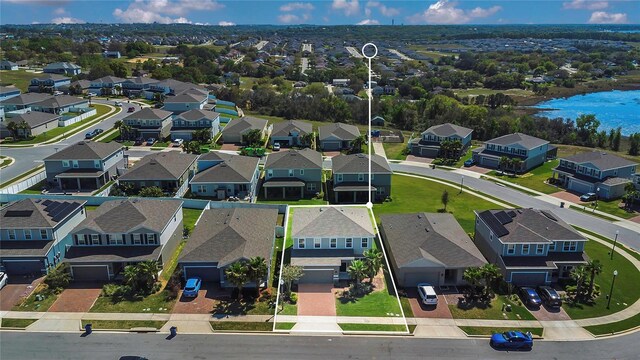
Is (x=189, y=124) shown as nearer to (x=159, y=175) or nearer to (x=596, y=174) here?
(x=159, y=175)

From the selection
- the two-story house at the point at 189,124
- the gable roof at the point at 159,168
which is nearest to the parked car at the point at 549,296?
the gable roof at the point at 159,168

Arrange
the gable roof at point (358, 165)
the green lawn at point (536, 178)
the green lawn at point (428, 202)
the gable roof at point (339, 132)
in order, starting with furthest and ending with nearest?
1. the gable roof at point (339, 132)
2. the green lawn at point (536, 178)
3. the gable roof at point (358, 165)
4. the green lawn at point (428, 202)

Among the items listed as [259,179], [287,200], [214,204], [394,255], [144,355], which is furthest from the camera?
[259,179]

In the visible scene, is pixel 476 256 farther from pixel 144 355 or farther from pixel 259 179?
pixel 259 179

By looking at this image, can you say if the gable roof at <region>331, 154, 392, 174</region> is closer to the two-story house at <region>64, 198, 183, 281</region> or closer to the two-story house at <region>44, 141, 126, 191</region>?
the two-story house at <region>64, 198, 183, 281</region>

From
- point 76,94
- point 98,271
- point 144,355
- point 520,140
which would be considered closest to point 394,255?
point 144,355

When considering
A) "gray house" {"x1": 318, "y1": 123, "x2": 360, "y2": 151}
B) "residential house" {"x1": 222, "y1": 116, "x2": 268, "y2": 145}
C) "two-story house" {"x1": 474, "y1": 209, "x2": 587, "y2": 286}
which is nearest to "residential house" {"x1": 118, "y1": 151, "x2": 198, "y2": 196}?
"residential house" {"x1": 222, "y1": 116, "x2": 268, "y2": 145}

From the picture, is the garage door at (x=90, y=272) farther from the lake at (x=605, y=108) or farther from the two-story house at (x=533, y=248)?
the lake at (x=605, y=108)
